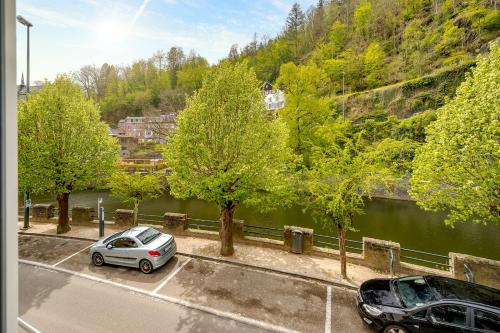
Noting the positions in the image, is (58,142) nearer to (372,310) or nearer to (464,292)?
(372,310)

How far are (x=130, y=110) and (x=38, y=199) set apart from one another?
44.8 metres

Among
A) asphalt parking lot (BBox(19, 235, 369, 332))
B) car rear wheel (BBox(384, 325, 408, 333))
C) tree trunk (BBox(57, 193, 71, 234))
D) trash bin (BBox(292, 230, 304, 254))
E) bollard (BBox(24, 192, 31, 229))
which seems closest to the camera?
car rear wheel (BBox(384, 325, 408, 333))

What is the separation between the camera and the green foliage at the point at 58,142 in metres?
12.4

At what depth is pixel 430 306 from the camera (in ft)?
20.1

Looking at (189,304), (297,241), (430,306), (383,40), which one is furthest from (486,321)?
(383,40)

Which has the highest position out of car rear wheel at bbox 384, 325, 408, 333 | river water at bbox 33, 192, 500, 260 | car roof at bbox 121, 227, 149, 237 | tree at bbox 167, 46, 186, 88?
tree at bbox 167, 46, 186, 88

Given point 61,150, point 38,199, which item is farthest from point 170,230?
point 38,199

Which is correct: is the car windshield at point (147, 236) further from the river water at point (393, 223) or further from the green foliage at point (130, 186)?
the river water at point (393, 223)

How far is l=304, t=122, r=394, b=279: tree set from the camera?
8.70 meters

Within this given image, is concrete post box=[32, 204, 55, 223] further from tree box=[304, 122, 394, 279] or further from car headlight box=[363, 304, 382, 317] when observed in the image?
car headlight box=[363, 304, 382, 317]

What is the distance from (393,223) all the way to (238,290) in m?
16.1

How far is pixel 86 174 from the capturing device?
13883 millimetres

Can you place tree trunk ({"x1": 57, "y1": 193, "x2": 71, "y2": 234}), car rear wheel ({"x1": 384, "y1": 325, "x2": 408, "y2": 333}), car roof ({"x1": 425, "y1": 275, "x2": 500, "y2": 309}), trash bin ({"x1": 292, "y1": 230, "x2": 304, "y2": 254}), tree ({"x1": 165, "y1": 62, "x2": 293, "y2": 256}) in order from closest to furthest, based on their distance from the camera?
car roof ({"x1": 425, "y1": 275, "x2": 500, "y2": 309}) → car rear wheel ({"x1": 384, "y1": 325, "x2": 408, "y2": 333}) → tree ({"x1": 165, "y1": 62, "x2": 293, "y2": 256}) → trash bin ({"x1": 292, "y1": 230, "x2": 304, "y2": 254}) → tree trunk ({"x1": 57, "y1": 193, "x2": 71, "y2": 234})

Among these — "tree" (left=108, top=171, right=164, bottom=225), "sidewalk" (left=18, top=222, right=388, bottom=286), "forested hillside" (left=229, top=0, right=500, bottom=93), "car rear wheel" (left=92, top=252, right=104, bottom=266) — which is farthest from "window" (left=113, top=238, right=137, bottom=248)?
"forested hillside" (left=229, top=0, right=500, bottom=93)
